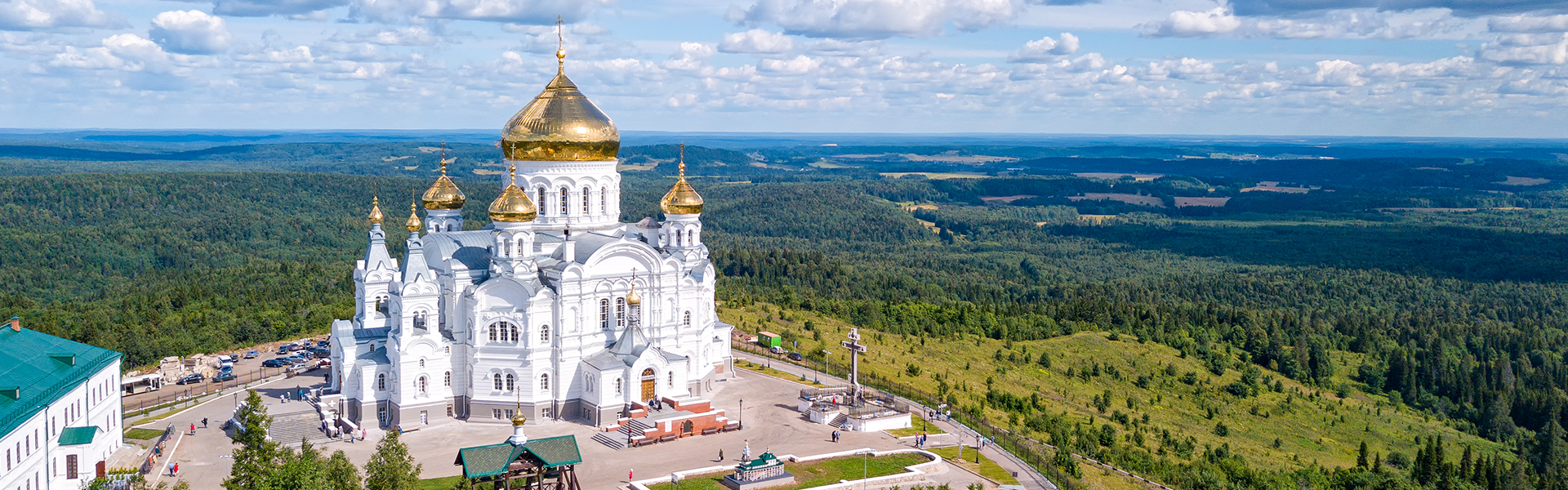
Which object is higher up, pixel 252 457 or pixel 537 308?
pixel 537 308

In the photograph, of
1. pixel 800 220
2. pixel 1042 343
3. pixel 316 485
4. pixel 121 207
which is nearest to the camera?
pixel 316 485

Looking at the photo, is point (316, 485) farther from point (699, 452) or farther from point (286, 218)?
point (286, 218)

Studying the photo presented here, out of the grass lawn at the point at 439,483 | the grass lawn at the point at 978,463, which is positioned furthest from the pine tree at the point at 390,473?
the grass lawn at the point at 978,463

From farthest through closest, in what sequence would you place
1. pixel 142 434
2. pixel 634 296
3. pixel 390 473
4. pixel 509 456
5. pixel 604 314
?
pixel 604 314
pixel 634 296
pixel 142 434
pixel 390 473
pixel 509 456

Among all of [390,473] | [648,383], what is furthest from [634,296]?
[390,473]

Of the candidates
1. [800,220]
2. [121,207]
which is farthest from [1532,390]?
→ [121,207]

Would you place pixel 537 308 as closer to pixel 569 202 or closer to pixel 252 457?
pixel 569 202
